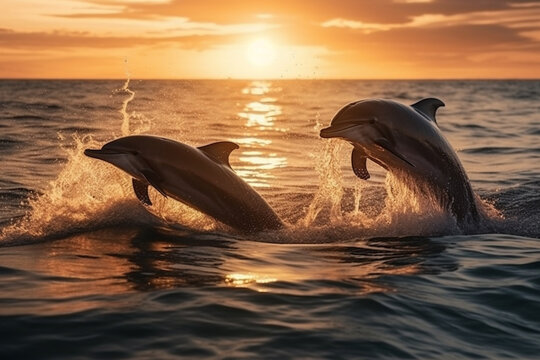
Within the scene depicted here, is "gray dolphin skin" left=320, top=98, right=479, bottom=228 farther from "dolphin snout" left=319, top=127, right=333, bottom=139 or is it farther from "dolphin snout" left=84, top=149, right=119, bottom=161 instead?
"dolphin snout" left=84, top=149, right=119, bottom=161

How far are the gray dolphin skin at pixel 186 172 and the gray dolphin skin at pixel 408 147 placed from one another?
58.0 inches

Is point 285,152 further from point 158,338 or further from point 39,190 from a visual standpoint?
point 158,338

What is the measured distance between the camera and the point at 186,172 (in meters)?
10.5

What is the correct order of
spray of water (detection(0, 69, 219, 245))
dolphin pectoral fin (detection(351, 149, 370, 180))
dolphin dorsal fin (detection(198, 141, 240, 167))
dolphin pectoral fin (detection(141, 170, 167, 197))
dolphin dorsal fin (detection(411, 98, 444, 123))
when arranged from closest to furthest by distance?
Answer: 1. dolphin pectoral fin (detection(141, 170, 167, 197))
2. dolphin dorsal fin (detection(198, 141, 240, 167))
3. spray of water (detection(0, 69, 219, 245))
4. dolphin pectoral fin (detection(351, 149, 370, 180))
5. dolphin dorsal fin (detection(411, 98, 444, 123))

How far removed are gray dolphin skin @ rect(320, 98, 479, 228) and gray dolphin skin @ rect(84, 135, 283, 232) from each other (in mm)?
1473

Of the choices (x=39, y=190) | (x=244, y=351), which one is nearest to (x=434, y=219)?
(x=244, y=351)

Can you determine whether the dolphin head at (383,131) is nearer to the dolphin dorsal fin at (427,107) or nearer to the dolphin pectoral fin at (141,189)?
the dolphin dorsal fin at (427,107)

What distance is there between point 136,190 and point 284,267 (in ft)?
9.10

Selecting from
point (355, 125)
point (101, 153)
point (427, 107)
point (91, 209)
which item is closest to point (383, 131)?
point (355, 125)

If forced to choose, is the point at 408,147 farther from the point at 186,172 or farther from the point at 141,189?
the point at 141,189

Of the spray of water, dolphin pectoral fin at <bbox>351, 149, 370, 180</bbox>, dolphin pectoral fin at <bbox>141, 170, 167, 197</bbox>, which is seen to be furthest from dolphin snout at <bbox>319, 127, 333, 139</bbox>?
dolphin pectoral fin at <bbox>141, 170, 167, 197</bbox>

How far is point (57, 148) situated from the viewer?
22.8 meters

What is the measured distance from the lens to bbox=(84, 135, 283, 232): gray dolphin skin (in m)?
10.5

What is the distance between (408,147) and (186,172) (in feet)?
10.4
